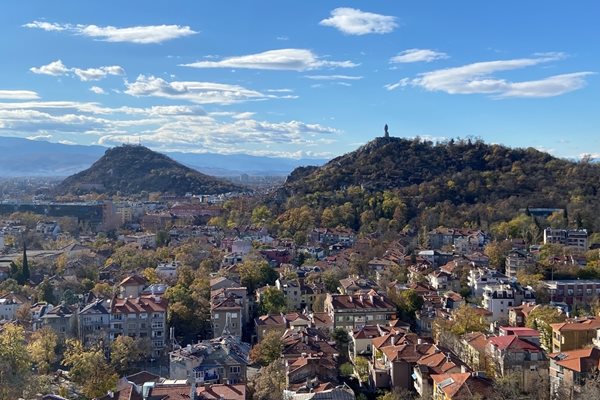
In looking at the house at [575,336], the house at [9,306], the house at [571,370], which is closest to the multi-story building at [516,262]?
the house at [575,336]

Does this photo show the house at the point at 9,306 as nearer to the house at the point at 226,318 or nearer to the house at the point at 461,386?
the house at the point at 226,318

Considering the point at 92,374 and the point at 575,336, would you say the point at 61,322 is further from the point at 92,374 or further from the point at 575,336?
the point at 575,336

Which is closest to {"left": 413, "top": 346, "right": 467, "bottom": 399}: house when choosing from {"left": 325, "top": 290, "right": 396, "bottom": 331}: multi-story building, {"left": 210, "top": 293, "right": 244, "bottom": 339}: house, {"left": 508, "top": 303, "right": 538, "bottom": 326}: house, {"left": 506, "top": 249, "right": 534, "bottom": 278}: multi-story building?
{"left": 325, "top": 290, "right": 396, "bottom": 331}: multi-story building

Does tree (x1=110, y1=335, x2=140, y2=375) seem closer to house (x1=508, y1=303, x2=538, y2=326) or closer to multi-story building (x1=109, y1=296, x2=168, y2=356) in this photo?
multi-story building (x1=109, y1=296, x2=168, y2=356)

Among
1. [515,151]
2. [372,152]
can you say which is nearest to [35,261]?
[372,152]

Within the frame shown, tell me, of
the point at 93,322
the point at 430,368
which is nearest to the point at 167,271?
the point at 93,322

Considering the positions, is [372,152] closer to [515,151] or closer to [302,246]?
[515,151]
